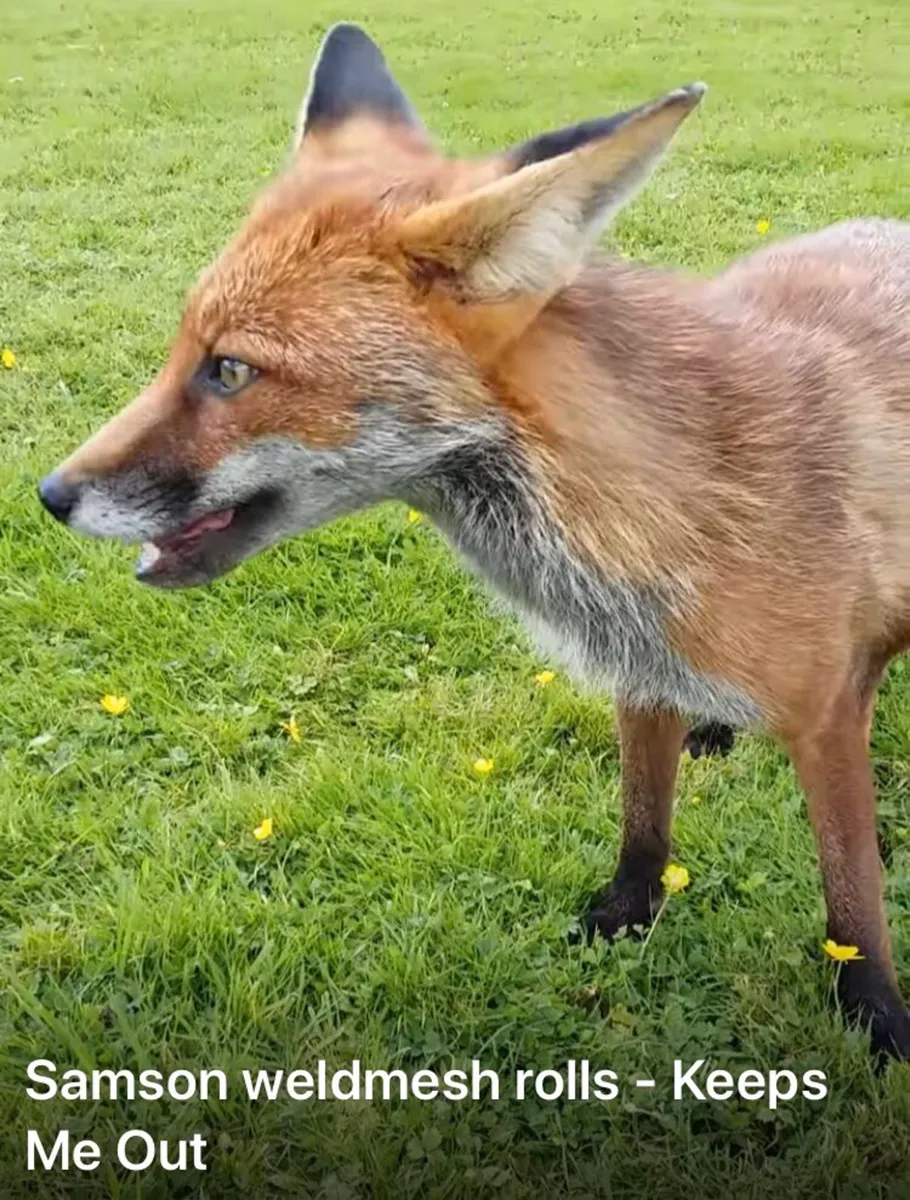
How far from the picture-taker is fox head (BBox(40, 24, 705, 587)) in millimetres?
2299

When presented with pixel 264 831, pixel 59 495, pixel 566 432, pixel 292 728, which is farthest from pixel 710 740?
pixel 59 495

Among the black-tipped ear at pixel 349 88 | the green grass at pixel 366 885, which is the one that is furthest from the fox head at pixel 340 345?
the green grass at pixel 366 885

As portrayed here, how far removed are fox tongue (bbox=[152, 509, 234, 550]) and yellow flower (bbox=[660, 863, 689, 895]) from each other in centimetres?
167

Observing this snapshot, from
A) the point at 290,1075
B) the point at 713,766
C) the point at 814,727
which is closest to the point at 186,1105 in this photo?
the point at 290,1075

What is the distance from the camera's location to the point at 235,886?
139 inches

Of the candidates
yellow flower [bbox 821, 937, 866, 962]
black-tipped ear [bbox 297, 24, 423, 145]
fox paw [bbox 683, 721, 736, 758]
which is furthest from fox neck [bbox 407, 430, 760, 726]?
fox paw [bbox 683, 721, 736, 758]

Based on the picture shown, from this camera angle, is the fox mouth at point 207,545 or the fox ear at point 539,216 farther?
the fox mouth at point 207,545

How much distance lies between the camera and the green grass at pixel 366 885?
2.87 meters

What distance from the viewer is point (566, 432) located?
2508 millimetres

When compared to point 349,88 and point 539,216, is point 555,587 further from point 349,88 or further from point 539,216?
point 349,88

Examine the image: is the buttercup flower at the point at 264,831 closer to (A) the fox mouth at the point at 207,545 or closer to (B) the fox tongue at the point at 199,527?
(A) the fox mouth at the point at 207,545

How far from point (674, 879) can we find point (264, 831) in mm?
1213

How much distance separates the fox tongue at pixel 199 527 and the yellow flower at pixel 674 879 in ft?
5.47

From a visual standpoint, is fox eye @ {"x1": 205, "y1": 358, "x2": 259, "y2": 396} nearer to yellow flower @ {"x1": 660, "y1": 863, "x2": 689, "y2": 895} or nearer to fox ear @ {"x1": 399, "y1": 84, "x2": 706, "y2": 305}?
fox ear @ {"x1": 399, "y1": 84, "x2": 706, "y2": 305}
